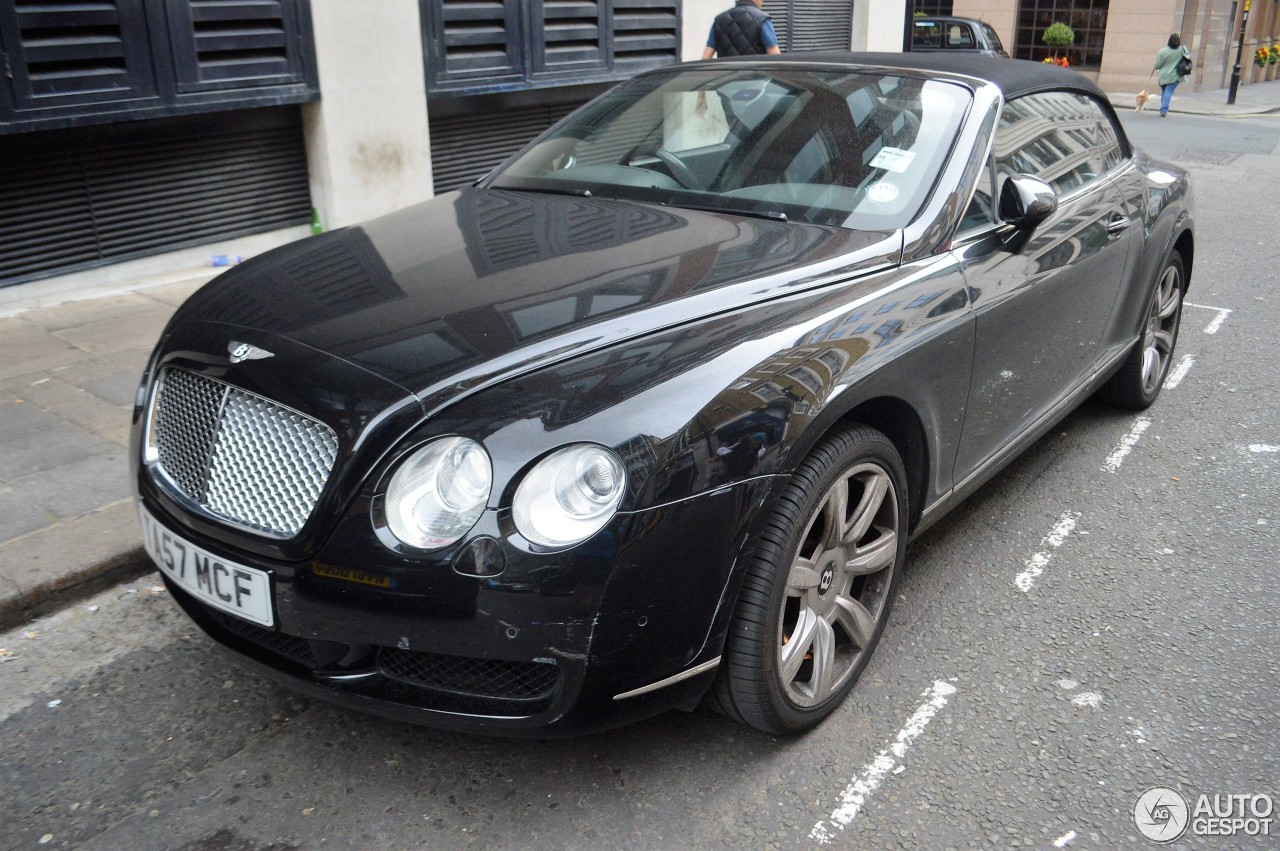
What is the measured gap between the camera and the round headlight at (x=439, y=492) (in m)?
2.26

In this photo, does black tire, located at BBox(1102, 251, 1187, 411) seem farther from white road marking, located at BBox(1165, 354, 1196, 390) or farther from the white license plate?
the white license plate

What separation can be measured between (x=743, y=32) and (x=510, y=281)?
6.61m

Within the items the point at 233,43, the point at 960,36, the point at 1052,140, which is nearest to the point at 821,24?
the point at 960,36

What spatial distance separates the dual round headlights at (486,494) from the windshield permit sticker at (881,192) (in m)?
1.45

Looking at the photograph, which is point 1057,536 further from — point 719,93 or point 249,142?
point 249,142

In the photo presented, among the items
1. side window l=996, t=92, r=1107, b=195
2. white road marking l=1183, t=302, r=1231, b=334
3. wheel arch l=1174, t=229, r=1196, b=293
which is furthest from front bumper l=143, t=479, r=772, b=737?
white road marking l=1183, t=302, r=1231, b=334

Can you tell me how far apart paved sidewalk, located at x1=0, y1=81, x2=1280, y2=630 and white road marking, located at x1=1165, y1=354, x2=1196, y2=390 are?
15.7 feet

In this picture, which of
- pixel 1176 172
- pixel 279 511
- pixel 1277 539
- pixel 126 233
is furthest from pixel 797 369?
pixel 126 233

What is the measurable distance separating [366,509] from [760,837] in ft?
3.69

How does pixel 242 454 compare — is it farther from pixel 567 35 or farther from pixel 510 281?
pixel 567 35

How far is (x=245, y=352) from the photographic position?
257 centimetres

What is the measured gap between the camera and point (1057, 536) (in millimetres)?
3979

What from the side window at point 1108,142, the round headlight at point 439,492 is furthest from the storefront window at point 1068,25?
the round headlight at point 439,492

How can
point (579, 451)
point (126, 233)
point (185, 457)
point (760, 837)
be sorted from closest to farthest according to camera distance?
point (579, 451), point (760, 837), point (185, 457), point (126, 233)
